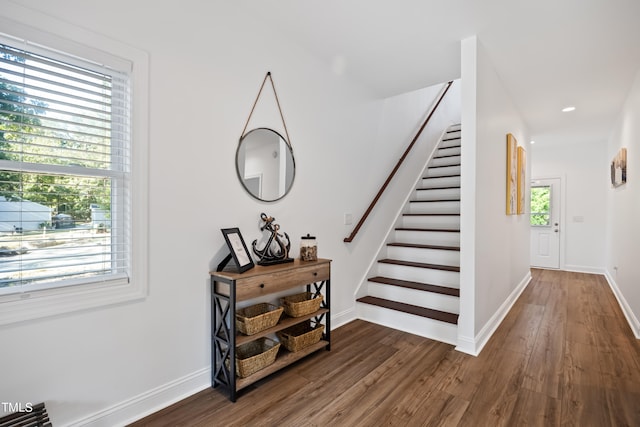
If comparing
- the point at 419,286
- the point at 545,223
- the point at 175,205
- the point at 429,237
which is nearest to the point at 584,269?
the point at 545,223

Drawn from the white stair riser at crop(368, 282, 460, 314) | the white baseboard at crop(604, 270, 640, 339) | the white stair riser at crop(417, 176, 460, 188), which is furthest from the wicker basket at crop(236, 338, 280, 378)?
the white stair riser at crop(417, 176, 460, 188)

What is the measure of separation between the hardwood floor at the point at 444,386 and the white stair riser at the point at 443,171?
250cm

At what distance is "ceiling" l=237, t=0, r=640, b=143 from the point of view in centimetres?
223

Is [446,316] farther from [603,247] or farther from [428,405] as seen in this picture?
[603,247]

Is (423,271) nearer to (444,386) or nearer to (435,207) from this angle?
(435,207)

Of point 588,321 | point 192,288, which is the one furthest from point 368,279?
point 588,321

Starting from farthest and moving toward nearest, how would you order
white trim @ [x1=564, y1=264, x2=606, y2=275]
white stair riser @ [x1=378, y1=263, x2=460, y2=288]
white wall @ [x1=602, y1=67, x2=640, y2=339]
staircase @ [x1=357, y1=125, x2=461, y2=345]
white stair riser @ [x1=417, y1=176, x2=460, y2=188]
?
white trim @ [x1=564, y1=264, x2=606, y2=275]
white stair riser @ [x1=417, y1=176, x2=460, y2=188]
white stair riser @ [x1=378, y1=263, x2=460, y2=288]
white wall @ [x1=602, y1=67, x2=640, y2=339]
staircase @ [x1=357, y1=125, x2=461, y2=345]

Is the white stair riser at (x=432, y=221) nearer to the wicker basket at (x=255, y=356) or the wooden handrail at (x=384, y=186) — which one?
the wooden handrail at (x=384, y=186)

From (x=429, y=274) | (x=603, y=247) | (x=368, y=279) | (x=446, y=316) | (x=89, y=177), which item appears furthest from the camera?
(x=603, y=247)

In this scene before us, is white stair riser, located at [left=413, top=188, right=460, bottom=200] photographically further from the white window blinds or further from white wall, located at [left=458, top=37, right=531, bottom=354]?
the white window blinds

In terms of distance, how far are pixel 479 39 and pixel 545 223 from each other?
5.53 meters

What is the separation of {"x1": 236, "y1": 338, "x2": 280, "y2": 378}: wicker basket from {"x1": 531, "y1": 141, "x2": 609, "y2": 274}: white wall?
669cm

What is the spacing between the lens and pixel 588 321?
346 cm

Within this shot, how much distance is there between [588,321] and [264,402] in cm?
353
